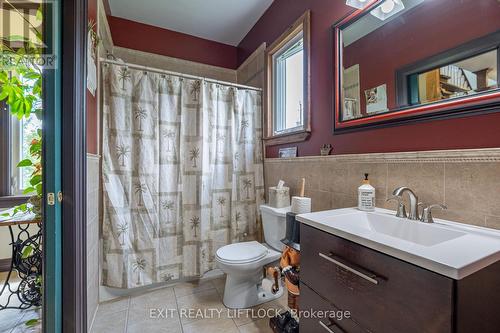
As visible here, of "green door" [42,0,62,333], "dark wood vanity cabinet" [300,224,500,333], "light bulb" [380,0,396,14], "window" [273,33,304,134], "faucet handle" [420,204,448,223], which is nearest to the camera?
"dark wood vanity cabinet" [300,224,500,333]

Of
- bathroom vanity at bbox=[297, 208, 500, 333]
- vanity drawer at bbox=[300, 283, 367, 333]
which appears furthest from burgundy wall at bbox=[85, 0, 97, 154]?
vanity drawer at bbox=[300, 283, 367, 333]

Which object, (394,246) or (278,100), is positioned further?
(278,100)

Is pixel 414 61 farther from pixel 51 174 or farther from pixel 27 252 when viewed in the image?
pixel 27 252

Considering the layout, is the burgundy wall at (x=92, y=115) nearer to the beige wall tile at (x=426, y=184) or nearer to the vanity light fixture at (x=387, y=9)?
the beige wall tile at (x=426, y=184)

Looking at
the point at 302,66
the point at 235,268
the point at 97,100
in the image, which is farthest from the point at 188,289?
the point at 302,66

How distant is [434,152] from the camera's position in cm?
100

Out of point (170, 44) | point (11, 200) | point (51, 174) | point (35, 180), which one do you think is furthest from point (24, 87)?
point (170, 44)

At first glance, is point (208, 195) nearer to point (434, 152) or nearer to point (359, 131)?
point (359, 131)

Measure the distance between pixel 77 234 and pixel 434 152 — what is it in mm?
1795

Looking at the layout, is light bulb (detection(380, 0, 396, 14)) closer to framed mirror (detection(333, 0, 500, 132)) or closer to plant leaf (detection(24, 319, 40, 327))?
framed mirror (detection(333, 0, 500, 132))

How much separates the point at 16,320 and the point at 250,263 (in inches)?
62.8

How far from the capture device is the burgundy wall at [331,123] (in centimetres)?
91

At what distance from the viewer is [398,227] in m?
1.01

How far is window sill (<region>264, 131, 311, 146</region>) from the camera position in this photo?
1.79 meters
